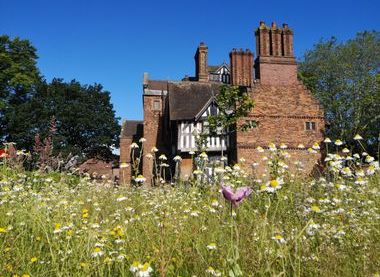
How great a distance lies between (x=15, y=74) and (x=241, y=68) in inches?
803

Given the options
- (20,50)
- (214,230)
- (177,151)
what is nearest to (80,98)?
(20,50)

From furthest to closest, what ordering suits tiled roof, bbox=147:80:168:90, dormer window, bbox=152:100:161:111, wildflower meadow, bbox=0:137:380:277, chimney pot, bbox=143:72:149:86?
chimney pot, bbox=143:72:149:86 → tiled roof, bbox=147:80:168:90 → dormer window, bbox=152:100:161:111 → wildflower meadow, bbox=0:137:380:277

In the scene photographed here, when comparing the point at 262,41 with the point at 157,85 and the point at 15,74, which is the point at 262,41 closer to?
the point at 157,85

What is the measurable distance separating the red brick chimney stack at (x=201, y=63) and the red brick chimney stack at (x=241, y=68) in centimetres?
856

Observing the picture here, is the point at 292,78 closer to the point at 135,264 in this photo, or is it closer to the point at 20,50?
the point at 135,264

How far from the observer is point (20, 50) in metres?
33.5

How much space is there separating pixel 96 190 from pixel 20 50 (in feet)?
105

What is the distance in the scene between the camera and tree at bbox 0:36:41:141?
31.8 meters

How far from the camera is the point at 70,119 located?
118 feet

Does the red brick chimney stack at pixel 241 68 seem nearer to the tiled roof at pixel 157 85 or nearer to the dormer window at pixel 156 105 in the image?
the dormer window at pixel 156 105

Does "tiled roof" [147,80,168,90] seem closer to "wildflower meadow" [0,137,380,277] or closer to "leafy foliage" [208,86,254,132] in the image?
"leafy foliage" [208,86,254,132]

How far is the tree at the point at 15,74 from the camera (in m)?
31.8

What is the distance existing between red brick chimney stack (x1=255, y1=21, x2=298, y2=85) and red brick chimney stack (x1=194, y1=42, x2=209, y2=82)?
385 inches

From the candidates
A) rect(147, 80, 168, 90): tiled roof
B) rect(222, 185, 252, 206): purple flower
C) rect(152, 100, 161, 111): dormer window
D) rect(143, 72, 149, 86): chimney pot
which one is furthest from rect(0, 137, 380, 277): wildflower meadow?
rect(143, 72, 149, 86): chimney pot
